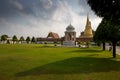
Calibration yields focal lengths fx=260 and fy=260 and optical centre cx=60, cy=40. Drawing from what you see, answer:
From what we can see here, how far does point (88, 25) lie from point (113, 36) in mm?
111185

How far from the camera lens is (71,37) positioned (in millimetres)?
105812

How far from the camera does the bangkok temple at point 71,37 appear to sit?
106m

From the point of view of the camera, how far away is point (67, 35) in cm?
10644

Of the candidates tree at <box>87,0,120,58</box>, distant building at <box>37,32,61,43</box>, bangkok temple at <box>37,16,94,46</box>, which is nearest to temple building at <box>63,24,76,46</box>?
bangkok temple at <box>37,16,94,46</box>

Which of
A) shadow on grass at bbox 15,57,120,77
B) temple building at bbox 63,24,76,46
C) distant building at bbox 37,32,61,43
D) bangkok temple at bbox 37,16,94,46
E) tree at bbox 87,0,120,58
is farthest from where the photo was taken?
distant building at bbox 37,32,61,43

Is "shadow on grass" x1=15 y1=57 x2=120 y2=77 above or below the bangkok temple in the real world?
below

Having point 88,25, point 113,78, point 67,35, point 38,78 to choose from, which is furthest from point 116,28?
point 88,25

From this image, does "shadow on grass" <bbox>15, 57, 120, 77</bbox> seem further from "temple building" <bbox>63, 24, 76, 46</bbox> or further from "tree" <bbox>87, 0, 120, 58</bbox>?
"temple building" <bbox>63, 24, 76, 46</bbox>

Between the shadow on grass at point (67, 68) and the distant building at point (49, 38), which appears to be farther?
the distant building at point (49, 38)

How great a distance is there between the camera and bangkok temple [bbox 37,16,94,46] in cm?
10638

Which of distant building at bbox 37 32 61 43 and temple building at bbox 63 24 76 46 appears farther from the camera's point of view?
distant building at bbox 37 32 61 43

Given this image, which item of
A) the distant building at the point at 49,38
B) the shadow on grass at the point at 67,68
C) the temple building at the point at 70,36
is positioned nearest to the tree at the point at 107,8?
the shadow on grass at the point at 67,68

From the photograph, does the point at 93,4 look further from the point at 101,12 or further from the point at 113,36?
the point at 113,36

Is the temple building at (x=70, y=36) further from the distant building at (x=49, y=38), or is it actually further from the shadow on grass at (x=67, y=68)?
the shadow on grass at (x=67, y=68)
